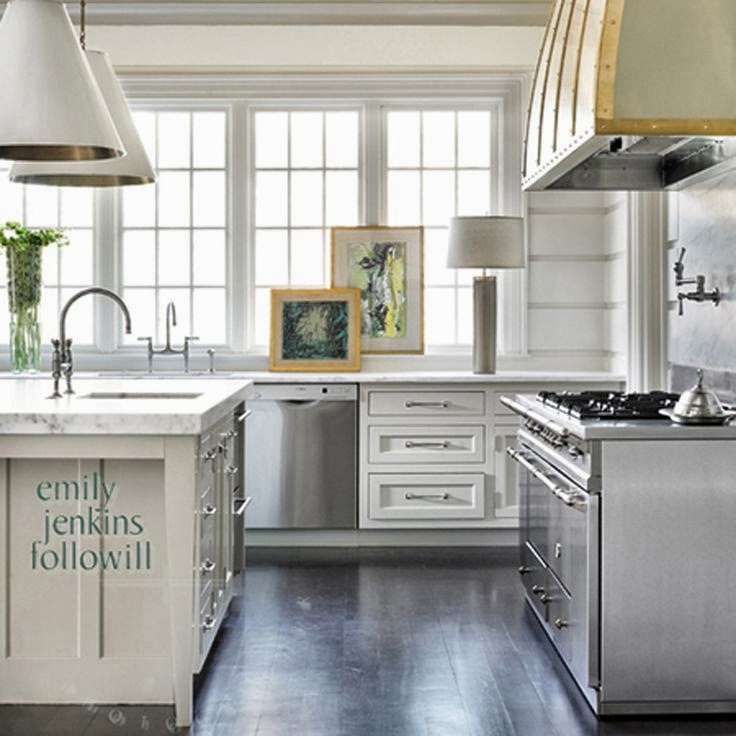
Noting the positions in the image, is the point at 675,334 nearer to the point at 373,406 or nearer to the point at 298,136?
the point at 373,406

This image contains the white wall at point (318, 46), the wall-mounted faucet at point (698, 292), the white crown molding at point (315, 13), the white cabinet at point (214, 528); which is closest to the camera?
the white cabinet at point (214, 528)

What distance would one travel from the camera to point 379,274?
6625mm

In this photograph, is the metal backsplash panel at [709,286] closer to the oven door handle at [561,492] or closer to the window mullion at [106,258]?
the oven door handle at [561,492]

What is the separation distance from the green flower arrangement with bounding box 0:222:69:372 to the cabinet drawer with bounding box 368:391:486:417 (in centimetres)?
192

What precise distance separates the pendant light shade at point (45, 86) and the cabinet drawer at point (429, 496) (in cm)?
322

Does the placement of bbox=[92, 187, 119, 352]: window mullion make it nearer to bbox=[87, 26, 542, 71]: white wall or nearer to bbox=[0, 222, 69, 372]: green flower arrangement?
bbox=[0, 222, 69, 372]: green flower arrangement

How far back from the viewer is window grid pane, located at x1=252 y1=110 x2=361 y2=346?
668cm

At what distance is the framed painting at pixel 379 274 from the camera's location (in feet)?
21.7

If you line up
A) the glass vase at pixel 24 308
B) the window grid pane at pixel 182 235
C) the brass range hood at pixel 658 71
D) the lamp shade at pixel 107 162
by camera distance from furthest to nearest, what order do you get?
the window grid pane at pixel 182 235, the glass vase at pixel 24 308, the lamp shade at pixel 107 162, the brass range hood at pixel 658 71

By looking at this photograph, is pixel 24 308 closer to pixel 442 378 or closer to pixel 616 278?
pixel 442 378

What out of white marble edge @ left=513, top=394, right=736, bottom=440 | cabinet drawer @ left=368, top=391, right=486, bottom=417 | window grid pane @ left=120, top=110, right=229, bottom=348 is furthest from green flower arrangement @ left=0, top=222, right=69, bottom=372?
white marble edge @ left=513, top=394, right=736, bottom=440

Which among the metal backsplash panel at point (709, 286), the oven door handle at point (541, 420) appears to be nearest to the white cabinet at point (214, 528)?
the oven door handle at point (541, 420)

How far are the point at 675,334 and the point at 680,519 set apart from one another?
1732 mm

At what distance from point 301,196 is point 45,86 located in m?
3.70
